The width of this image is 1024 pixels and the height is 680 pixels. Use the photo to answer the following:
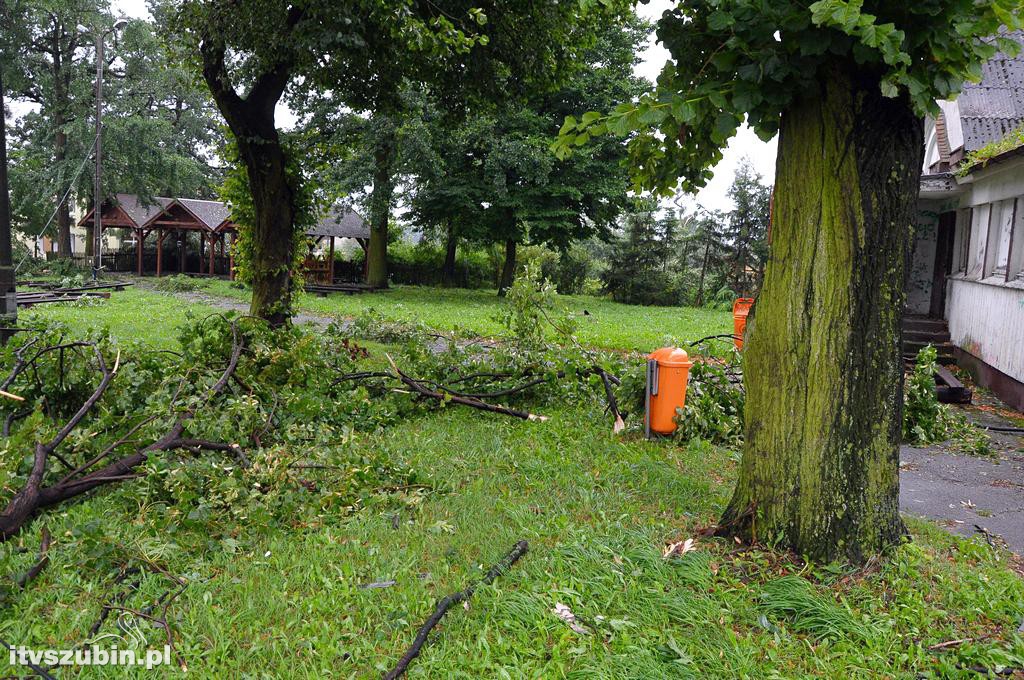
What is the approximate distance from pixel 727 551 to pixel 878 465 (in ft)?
2.86

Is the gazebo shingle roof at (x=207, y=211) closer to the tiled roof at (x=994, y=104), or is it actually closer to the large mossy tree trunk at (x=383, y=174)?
the large mossy tree trunk at (x=383, y=174)

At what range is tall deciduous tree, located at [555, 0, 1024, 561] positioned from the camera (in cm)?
342

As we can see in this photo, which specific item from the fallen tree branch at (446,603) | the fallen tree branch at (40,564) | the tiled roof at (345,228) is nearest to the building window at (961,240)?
the fallen tree branch at (446,603)

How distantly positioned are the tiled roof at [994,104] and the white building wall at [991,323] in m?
2.55

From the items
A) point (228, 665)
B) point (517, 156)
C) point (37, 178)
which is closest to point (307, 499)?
point (228, 665)

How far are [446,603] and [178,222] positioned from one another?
Result: 37.1 m

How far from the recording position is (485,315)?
783 inches

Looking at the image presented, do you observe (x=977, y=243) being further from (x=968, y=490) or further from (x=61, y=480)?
(x=61, y=480)

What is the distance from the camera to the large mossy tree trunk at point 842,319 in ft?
11.4

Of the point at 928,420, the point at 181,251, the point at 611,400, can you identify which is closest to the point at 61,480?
the point at 611,400

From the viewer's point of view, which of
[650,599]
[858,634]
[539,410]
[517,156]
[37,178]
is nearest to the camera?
[858,634]

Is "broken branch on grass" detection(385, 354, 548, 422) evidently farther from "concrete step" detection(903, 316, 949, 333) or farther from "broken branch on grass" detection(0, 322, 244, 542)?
"concrete step" detection(903, 316, 949, 333)

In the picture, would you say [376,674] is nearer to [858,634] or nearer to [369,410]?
[858,634]

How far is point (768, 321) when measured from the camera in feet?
12.3
